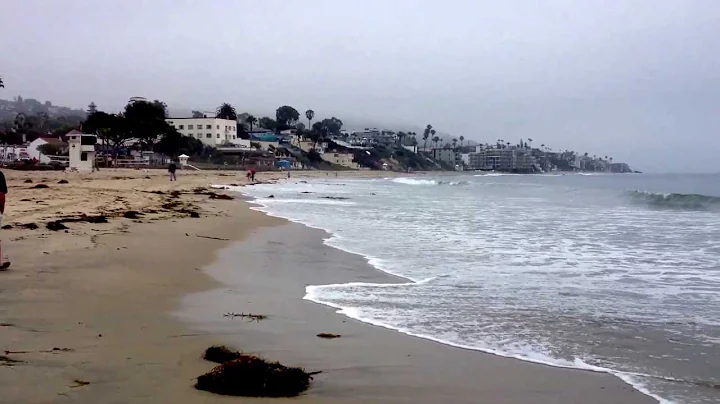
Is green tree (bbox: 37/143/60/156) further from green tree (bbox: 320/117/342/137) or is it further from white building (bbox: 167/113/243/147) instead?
green tree (bbox: 320/117/342/137)

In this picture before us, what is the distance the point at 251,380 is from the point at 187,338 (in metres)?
1.31

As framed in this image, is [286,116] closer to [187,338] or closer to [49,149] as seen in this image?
[49,149]

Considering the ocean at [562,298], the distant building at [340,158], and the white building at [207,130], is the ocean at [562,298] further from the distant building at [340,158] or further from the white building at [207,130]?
the distant building at [340,158]

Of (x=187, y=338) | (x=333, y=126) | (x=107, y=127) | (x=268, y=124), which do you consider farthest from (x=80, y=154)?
(x=333, y=126)

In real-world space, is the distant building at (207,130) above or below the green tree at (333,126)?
below

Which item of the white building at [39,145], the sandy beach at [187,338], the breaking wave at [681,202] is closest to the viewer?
the sandy beach at [187,338]

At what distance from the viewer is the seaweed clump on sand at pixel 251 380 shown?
3.29 metres

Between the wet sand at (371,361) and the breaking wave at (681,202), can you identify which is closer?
the wet sand at (371,361)

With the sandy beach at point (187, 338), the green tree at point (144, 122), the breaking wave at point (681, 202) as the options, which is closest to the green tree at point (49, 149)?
the green tree at point (144, 122)

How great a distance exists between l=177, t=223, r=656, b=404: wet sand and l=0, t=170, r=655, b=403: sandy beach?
0.04ft

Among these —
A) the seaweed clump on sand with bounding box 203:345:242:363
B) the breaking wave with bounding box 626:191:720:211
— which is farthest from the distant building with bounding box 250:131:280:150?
the seaweed clump on sand with bounding box 203:345:242:363

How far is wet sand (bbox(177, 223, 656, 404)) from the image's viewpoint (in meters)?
3.55

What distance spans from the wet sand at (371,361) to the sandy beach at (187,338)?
0.01 meters

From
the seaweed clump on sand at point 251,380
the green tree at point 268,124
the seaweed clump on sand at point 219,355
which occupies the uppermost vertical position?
the green tree at point 268,124
